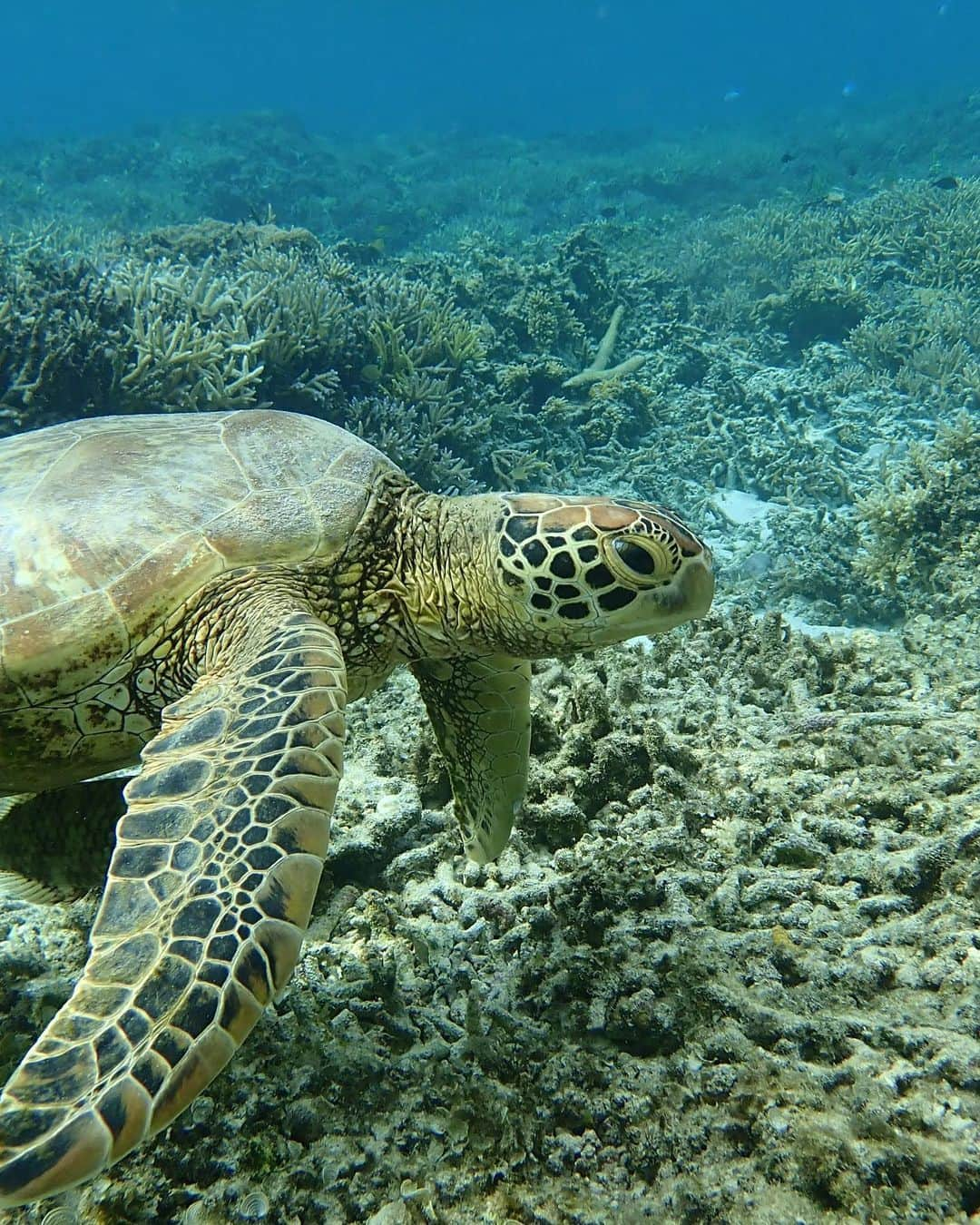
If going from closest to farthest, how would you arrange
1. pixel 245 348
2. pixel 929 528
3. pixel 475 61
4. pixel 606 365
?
1. pixel 929 528
2. pixel 245 348
3. pixel 606 365
4. pixel 475 61

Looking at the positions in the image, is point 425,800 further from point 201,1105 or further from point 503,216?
point 503,216

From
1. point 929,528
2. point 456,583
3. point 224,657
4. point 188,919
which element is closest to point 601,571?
point 456,583

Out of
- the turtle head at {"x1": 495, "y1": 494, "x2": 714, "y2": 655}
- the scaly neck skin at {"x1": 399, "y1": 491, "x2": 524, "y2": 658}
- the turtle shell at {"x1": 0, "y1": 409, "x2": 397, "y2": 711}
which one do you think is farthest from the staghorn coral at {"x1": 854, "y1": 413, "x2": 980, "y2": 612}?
the turtle shell at {"x1": 0, "y1": 409, "x2": 397, "y2": 711}

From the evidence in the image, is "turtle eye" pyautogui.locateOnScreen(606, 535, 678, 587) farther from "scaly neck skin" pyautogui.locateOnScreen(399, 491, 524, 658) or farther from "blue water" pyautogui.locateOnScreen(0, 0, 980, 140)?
"blue water" pyautogui.locateOnScreen(0, 0, 980, 140)

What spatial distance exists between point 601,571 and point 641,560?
0.12m

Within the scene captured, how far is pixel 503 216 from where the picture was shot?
18.4 metres

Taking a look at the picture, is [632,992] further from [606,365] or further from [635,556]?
[606,365]

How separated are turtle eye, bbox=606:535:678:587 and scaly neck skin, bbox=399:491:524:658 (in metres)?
0.36

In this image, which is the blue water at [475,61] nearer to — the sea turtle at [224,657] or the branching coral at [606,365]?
the branching coral at [606,365]

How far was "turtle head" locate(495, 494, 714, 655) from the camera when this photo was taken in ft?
6.93

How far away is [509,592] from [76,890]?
1675mm

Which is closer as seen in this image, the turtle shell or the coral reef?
the coral reef

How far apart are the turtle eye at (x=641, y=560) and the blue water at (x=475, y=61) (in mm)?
36499

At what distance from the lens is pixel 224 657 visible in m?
2.07
